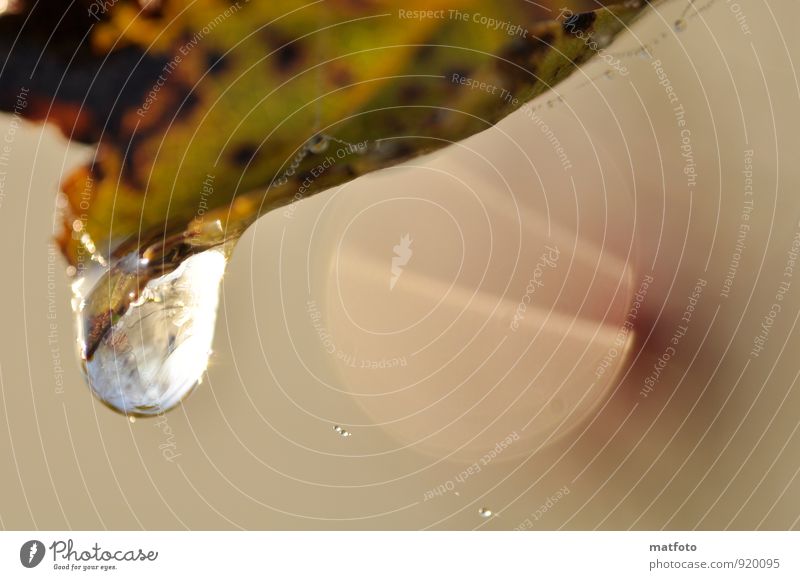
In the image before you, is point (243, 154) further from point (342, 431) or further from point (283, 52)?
point (342, 431)

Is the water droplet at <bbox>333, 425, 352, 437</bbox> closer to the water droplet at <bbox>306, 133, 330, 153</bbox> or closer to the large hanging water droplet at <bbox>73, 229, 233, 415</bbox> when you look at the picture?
the large hanging water droplet at <bbox>73, 229, 233, 415</bbox>

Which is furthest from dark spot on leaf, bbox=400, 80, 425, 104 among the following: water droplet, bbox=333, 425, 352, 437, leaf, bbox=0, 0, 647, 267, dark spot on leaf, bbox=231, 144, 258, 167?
water droplet, bbox=333, 425, 352, 437

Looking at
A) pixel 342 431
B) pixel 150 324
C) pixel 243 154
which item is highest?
pixel 243 154

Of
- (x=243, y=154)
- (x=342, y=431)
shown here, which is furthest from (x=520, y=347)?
(x=243, y=154)
